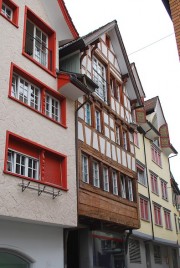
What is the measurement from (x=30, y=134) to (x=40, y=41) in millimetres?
4415

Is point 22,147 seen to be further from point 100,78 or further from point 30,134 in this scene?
point 100,78

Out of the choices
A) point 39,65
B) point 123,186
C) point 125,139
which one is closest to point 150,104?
point 125,139

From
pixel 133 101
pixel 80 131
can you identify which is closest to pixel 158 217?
pixel 133 101

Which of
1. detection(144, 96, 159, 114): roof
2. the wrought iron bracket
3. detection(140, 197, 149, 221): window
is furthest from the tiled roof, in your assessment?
the wrought iron bracket

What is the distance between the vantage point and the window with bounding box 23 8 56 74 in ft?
45.9

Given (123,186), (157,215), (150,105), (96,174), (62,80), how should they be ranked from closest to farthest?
(62,80), (96,174), (123,186), (157,215), (150,105)

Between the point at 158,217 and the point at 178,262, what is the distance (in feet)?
17.4

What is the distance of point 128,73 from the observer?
21.5 m

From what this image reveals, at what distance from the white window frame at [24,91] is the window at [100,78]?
4.92 m

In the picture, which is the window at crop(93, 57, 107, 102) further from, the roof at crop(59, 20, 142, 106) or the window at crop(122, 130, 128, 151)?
the window at crop(122, 130, 128, 151)

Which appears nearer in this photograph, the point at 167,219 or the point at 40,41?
the point at 40,41

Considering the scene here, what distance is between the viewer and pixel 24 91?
12.9 metres

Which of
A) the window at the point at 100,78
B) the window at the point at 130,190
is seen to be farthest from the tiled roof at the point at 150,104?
the window at the point at 130,190

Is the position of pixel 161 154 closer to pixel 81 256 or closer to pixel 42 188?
pixel 81 256
